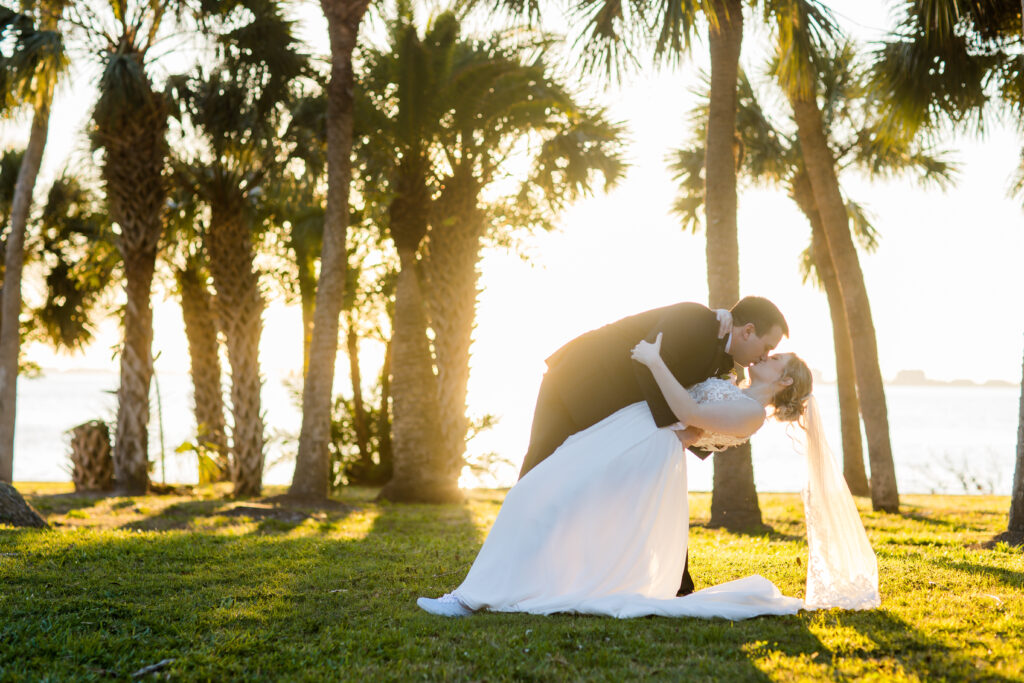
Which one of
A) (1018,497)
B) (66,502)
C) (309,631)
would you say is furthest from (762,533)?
(66,502)

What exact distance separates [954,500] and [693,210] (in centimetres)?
→ 771

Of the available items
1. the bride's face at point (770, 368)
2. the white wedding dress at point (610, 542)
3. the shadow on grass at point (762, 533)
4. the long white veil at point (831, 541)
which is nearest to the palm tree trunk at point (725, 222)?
the shadow on grass at point (762, 533)

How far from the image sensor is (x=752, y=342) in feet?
15.8

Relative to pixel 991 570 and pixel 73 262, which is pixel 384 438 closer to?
pixel 73 262

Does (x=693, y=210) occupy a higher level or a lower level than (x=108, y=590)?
higher

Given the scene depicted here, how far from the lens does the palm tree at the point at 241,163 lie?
46.0 feet

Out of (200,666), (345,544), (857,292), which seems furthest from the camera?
(857,292)

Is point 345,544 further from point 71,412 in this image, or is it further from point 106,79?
point 71,412

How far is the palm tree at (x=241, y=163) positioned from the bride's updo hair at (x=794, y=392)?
11.8 metres

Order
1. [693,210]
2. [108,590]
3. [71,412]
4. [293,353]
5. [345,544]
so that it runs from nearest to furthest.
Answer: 1. [108,590]
2. [345,544]
3. [693,210]
4. [293,353]
5. [71,412]

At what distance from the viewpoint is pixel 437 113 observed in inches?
528

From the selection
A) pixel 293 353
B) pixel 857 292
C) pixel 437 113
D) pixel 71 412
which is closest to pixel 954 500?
pixel 857 292

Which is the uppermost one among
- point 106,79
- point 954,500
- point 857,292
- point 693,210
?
point 106,79

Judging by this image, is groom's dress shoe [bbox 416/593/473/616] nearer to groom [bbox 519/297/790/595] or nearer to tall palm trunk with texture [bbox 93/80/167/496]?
groom [bbox 519/297/790/595]
